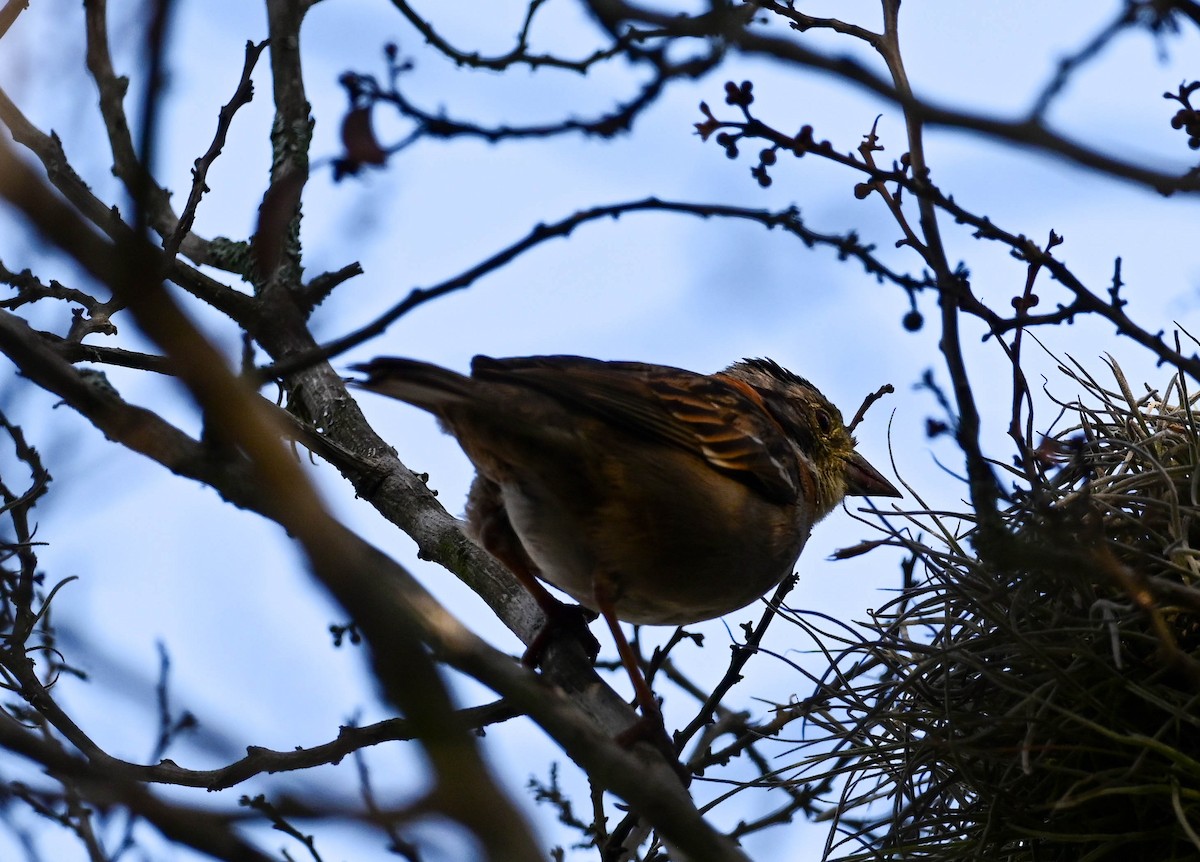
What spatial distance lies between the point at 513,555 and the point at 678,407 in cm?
79

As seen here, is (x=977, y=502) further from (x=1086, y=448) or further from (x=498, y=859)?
(x=1086, y=448)

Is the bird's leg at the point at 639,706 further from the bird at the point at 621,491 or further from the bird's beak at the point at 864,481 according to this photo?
the bird's beak at the point at 864,481

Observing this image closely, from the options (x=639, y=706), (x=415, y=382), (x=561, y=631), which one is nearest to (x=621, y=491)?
(x=561, y=631)

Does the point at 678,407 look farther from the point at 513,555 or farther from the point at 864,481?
the point at 864,481

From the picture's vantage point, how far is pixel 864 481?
5520 millimetres

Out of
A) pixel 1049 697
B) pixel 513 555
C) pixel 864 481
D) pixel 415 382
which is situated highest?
pixel 864 481

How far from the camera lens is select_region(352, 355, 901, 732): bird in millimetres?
3871

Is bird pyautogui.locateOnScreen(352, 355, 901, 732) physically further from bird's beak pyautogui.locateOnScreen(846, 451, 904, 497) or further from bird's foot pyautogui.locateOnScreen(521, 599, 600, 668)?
bird's beak pyautogui.locateOnScreen(846, 451, 904, 497)

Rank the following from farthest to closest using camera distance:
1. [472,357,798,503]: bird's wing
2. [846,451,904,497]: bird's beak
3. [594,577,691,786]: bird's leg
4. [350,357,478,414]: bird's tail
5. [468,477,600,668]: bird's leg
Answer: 1. [846,451,904,497]: bird's beak
2. [468,477,600,668]: bird's leg
3. [472,357,798,503]: bird's wing
4. [594,577,691,786]: bird's leg
5. [350,357,478,414]: bird's tail

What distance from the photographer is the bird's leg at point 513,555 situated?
4.14 m

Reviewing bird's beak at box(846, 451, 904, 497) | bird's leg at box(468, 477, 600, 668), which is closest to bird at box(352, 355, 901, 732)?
bird's leg at box(468, 477, 600, 668)

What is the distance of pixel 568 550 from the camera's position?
400 centimetres

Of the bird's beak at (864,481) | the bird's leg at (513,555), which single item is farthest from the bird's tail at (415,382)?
the bird's beak at (864,481)

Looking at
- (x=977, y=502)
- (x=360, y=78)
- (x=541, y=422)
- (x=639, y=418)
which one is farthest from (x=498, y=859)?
(x=639, y=418)
